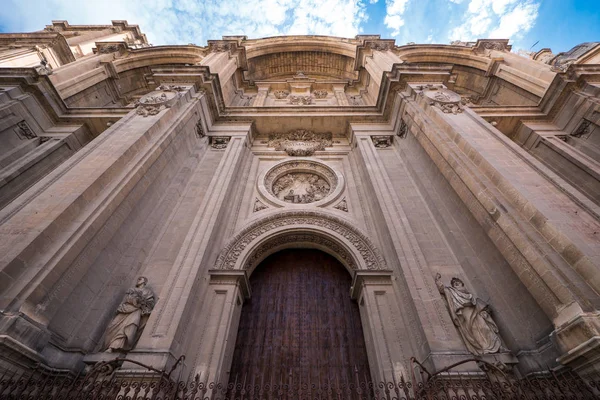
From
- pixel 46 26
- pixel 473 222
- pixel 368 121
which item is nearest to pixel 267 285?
pixel 473 222

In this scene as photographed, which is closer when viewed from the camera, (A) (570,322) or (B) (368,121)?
(A) (570,322)

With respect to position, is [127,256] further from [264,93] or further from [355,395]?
[264,93]

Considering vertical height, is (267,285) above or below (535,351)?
above

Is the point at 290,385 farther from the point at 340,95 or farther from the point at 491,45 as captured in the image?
the point at 491,45

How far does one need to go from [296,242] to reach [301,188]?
7.94ft

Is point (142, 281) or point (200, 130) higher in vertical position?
point (200, 130)

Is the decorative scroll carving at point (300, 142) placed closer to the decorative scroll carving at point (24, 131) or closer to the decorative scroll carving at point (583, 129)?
the decorative scroll carving at point (24, 131)

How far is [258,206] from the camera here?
26.4ft

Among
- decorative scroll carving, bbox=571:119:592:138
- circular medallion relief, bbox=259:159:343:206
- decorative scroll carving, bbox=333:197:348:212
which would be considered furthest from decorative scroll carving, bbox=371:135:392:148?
decorative scroll carving, bbox=571:119:592:138

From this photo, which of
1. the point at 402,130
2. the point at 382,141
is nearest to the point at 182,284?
the point at 382,141

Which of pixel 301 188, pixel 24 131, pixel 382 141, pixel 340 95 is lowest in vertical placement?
pixel 301 188

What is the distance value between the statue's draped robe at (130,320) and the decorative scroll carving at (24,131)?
7.63 metres

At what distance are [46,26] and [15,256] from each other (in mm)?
27374

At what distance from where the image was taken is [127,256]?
18.6 feet
